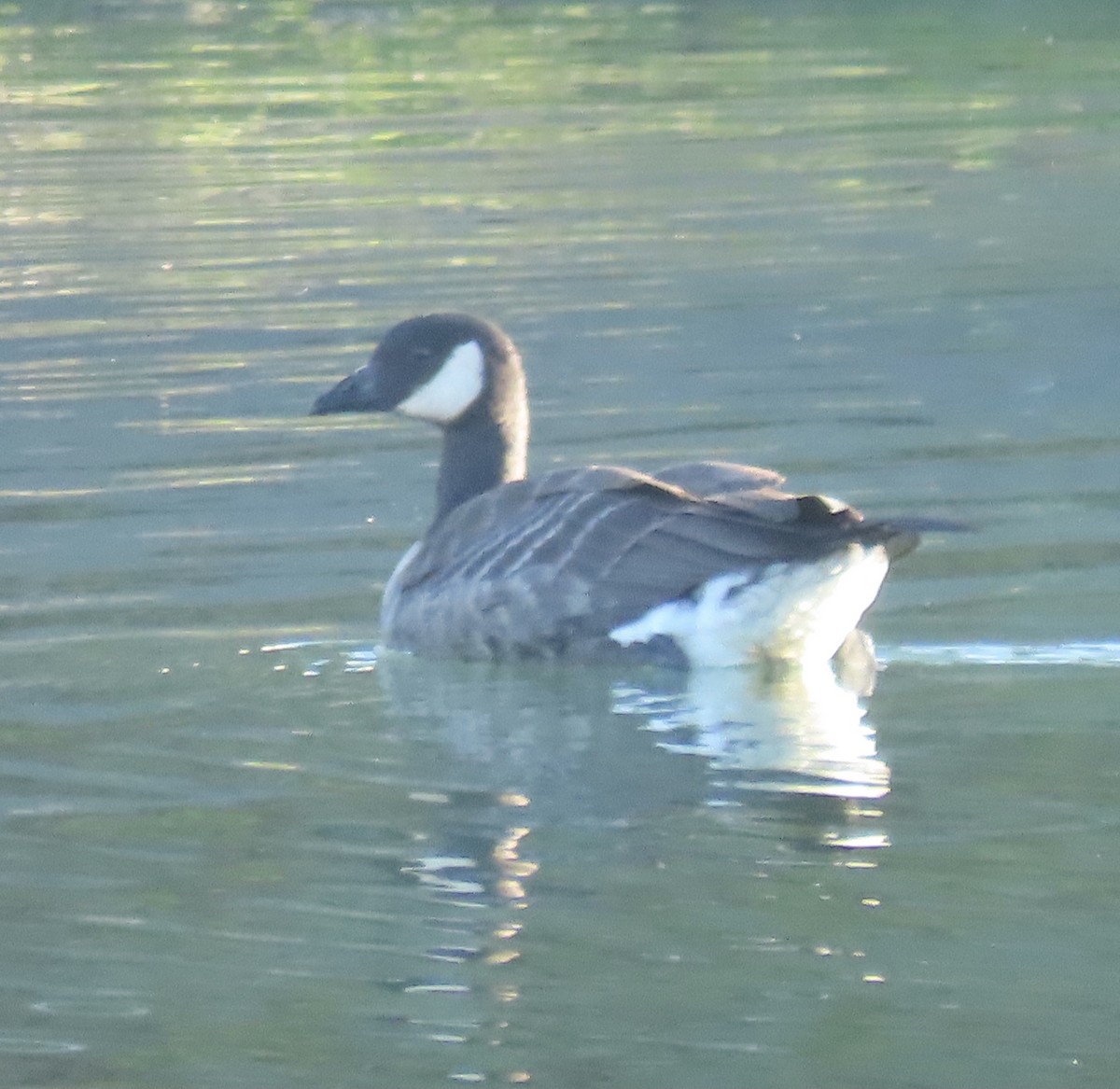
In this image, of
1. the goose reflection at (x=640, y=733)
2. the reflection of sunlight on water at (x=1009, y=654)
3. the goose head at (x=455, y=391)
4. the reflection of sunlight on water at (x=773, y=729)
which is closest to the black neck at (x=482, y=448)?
the goose head at (x=455, y=391)

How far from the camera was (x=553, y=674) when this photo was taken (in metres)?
9.32

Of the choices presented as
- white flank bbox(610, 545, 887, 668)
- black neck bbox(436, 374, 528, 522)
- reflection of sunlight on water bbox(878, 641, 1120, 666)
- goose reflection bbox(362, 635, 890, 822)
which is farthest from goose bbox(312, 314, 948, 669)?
black neck bbox(436, 374, 528, 522)

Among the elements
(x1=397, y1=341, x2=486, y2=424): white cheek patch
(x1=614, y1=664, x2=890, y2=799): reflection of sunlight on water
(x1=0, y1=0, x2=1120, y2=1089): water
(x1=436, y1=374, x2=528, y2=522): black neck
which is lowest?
(x1=614, y1=664, x2=890, y2=799): reflection of sunlight on water

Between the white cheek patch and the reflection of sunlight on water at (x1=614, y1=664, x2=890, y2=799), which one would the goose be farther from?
the white cheek patch

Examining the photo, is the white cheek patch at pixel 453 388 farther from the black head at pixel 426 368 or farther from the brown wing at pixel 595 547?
the brown wing at pixel 595 547

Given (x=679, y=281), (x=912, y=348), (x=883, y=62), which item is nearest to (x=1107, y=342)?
(x=912, y=348)

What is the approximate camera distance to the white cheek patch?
34.0 ft

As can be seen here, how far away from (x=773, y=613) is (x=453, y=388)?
195 centimetres

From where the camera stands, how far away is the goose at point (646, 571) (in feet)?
29.0

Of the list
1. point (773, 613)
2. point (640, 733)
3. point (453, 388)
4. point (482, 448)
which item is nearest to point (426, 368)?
point (453, 388)

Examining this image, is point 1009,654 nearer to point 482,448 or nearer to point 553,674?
point 553,674

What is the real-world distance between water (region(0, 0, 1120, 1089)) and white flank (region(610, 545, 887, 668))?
0.51 feet

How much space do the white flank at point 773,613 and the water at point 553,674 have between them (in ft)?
0.51

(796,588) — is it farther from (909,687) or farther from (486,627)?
(486,627)
